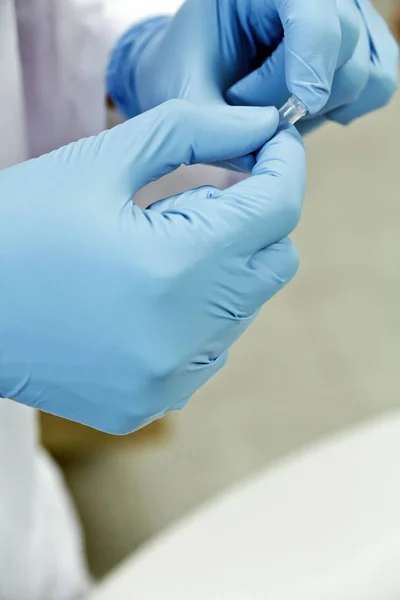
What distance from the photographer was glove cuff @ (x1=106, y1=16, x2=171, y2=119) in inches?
26.3

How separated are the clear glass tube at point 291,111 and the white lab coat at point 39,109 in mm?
249

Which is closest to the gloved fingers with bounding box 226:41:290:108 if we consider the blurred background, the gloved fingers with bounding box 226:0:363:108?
the gloved fingers with bounding box 226:0:363:108

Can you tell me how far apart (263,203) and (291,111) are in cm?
12

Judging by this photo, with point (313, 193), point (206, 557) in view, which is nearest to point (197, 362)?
point (206, 557)

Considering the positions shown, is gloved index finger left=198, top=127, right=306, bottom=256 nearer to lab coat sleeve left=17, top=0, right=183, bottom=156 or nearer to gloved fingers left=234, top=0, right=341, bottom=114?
gloved fingers left=234, top=0, right=341, bottom=114

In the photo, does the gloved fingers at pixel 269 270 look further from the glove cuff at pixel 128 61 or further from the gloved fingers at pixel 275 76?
the glove cuff at pixel 128 61

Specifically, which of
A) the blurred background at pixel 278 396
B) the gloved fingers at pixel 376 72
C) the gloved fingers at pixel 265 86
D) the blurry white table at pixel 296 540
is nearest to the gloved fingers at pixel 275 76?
the gloved fingers at pixel 265 86

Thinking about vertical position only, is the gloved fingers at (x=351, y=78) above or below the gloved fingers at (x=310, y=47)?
below

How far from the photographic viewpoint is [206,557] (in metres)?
0.68

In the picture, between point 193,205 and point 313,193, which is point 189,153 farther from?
point 313,193

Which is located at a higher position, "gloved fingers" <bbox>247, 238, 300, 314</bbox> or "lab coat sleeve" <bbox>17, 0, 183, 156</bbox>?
"lab coat sleeve" <bbox>17, 0, 183, 156</bbox>

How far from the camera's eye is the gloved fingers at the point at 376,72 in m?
0.68

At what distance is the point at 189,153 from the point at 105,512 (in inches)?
36.9

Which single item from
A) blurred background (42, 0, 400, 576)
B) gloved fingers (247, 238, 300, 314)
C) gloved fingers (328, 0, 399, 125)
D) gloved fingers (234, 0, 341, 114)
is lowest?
blurred background (42, 0, 400, 576)
